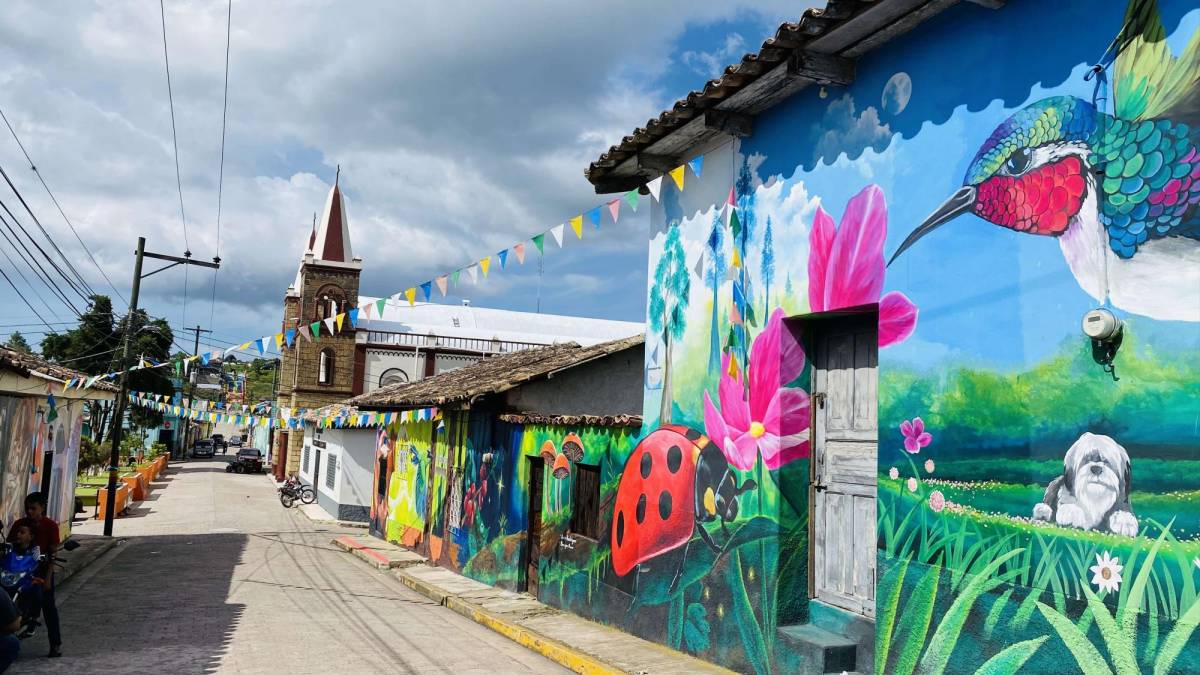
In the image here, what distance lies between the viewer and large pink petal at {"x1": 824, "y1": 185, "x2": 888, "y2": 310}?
6.38 meters

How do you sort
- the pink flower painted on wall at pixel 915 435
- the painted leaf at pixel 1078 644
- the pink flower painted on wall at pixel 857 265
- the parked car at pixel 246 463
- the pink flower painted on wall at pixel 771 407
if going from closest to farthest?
the painted leaf at pixel 1078 644
the pink flower painted on wall at pixel 915 435
the pink flower painted on wall at pixel 857 265
the pink flower painted on wall at pixel 771 407
the parked car at pixel 246 463

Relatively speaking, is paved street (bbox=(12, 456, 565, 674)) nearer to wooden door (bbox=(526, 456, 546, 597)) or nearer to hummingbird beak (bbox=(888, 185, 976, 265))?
wooden door (bbox=(526, 456, 546, 597))

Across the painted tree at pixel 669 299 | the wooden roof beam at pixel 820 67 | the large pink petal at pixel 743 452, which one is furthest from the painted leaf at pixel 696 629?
the wooden roof beam at pixel 820 67

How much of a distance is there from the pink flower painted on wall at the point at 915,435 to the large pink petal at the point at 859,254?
946 mm

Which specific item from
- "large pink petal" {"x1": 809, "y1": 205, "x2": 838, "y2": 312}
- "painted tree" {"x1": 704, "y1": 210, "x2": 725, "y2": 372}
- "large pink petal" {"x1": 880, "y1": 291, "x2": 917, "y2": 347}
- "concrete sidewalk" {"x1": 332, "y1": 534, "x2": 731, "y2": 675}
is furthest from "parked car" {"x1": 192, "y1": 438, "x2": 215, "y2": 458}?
"large pink petal" {"x1": 880, "y1": 291, "x2": 917, "y2": 347}

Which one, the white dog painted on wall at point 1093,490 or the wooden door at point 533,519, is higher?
the white dog painted on wall at point 1093,490

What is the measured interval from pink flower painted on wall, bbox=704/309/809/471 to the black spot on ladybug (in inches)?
38.5

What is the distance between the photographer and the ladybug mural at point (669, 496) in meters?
8.15

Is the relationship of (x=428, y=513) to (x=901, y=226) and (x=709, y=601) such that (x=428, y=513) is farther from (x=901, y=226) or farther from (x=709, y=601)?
(x=901, y=226)

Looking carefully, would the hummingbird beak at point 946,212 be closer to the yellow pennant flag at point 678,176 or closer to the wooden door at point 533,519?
the yellow pennant flag at point 678,176

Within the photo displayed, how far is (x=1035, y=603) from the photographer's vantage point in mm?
4953

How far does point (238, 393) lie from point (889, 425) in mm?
90171

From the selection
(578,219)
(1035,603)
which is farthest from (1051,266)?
(578,219)

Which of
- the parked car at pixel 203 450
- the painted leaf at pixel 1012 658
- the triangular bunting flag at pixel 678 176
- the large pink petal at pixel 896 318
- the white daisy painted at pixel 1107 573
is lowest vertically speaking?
the parked car at pixel 203 450
